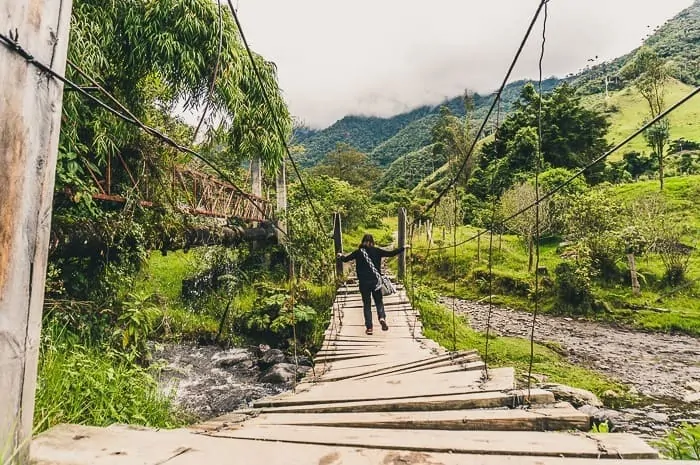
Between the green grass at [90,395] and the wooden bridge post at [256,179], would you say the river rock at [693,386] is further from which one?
the wooden bridge post at [256,179]

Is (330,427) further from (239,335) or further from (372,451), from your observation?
(239,335)

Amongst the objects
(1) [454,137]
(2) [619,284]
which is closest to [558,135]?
(1) [454,137]

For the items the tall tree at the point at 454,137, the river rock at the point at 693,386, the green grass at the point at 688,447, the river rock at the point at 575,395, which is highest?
the tall tree at the point at 454,137

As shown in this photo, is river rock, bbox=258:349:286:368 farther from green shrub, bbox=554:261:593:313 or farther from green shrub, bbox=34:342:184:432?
green shrub, bbox=554:261:593:313

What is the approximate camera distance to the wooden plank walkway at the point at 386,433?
1.10 m

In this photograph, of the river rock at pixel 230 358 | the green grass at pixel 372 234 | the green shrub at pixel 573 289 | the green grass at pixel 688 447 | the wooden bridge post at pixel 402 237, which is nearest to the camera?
the green grass at pixel 688 447

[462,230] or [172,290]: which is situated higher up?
[462,230]

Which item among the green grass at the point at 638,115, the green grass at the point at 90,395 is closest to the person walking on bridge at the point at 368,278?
the green grass at the point at 90,395

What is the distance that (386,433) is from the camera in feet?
4.87

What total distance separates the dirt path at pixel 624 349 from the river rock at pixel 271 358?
15.0 feet

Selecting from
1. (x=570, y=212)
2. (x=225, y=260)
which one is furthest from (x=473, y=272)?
(x=225, y=260)

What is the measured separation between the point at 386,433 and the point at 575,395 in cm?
528

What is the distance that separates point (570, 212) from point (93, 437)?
13441 mm

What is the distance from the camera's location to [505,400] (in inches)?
72.9
